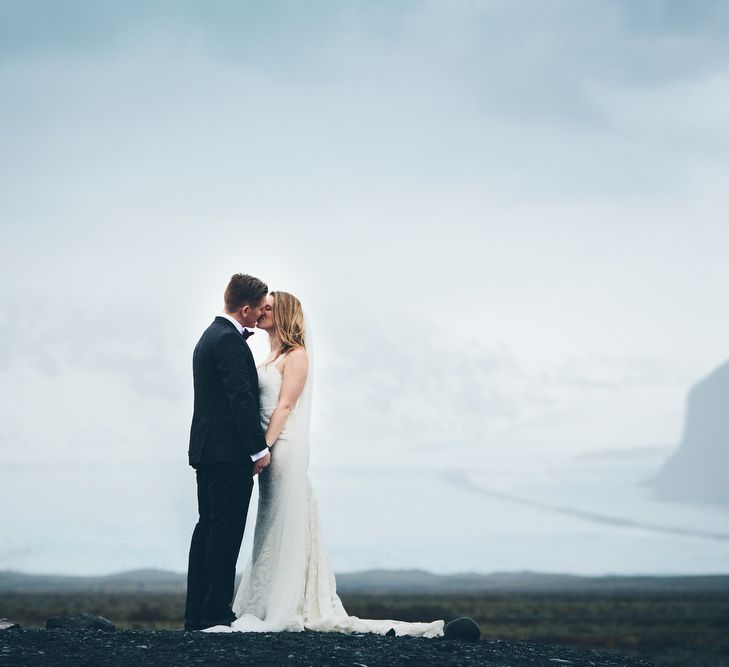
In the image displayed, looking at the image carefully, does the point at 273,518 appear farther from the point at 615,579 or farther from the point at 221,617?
the point at 615,579

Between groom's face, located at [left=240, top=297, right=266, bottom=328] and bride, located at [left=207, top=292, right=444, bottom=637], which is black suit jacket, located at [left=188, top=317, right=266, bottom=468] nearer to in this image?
groom's face, located at [left=240, top=297, right=266, bottom=328]

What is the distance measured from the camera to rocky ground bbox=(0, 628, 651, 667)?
870 cm

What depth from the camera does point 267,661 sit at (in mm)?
8633

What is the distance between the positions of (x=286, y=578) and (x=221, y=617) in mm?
830

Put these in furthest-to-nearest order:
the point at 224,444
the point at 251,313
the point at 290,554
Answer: the point at 290,554 → the point at 251,313 → the point at 224,444

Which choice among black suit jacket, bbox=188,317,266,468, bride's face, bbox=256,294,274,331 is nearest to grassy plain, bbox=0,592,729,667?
bride's face, bbox=256,294,274,331

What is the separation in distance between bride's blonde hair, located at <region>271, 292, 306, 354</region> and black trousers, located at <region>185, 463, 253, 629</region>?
1377 mm

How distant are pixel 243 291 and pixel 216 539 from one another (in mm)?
2388

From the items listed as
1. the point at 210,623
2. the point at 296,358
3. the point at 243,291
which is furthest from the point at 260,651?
the point at 243,291

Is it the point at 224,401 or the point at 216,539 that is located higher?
the point at 224,401

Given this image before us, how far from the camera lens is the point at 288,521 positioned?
35.3 feet

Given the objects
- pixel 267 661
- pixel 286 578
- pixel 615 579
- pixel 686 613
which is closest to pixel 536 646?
pixel 286 578

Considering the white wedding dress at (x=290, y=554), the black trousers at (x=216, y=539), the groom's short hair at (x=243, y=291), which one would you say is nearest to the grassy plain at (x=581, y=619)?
the white wedding dress at (x=290, y=554)

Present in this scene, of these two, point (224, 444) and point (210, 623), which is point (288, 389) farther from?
point (210, 623)
